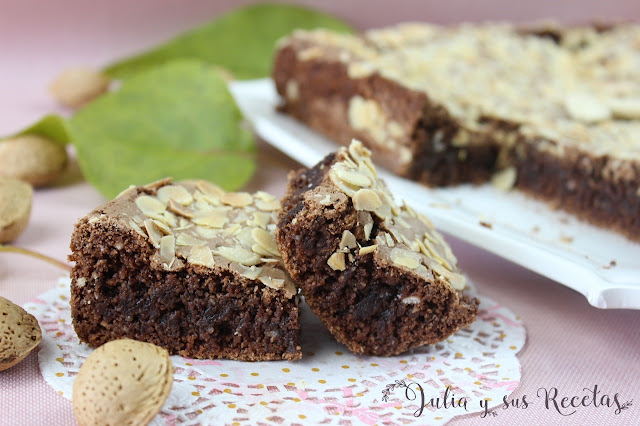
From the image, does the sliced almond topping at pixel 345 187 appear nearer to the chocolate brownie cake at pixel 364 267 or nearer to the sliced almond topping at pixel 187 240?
the chocolate brownie cake at pixel 364 267

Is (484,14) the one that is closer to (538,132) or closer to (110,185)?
(538,132)

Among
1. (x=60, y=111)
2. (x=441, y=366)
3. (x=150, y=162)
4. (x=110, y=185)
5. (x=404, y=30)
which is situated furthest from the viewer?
(x=60, y=111)

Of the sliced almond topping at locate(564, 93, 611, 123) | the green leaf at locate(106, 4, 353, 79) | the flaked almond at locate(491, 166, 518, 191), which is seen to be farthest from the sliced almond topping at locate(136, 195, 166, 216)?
the green leaf at locate(106, 4, 353, 79)

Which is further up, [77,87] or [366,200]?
[366,200]

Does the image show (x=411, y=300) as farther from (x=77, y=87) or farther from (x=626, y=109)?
(x=77, y=87)

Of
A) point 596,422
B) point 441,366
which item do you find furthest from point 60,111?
point 596,422

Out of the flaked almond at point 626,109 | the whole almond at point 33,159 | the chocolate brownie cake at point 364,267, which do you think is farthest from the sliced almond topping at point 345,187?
the flaked almond at point 626,109

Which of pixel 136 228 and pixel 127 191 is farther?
pixel 127 191

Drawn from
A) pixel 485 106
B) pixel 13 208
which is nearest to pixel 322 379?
pixel 13 208
